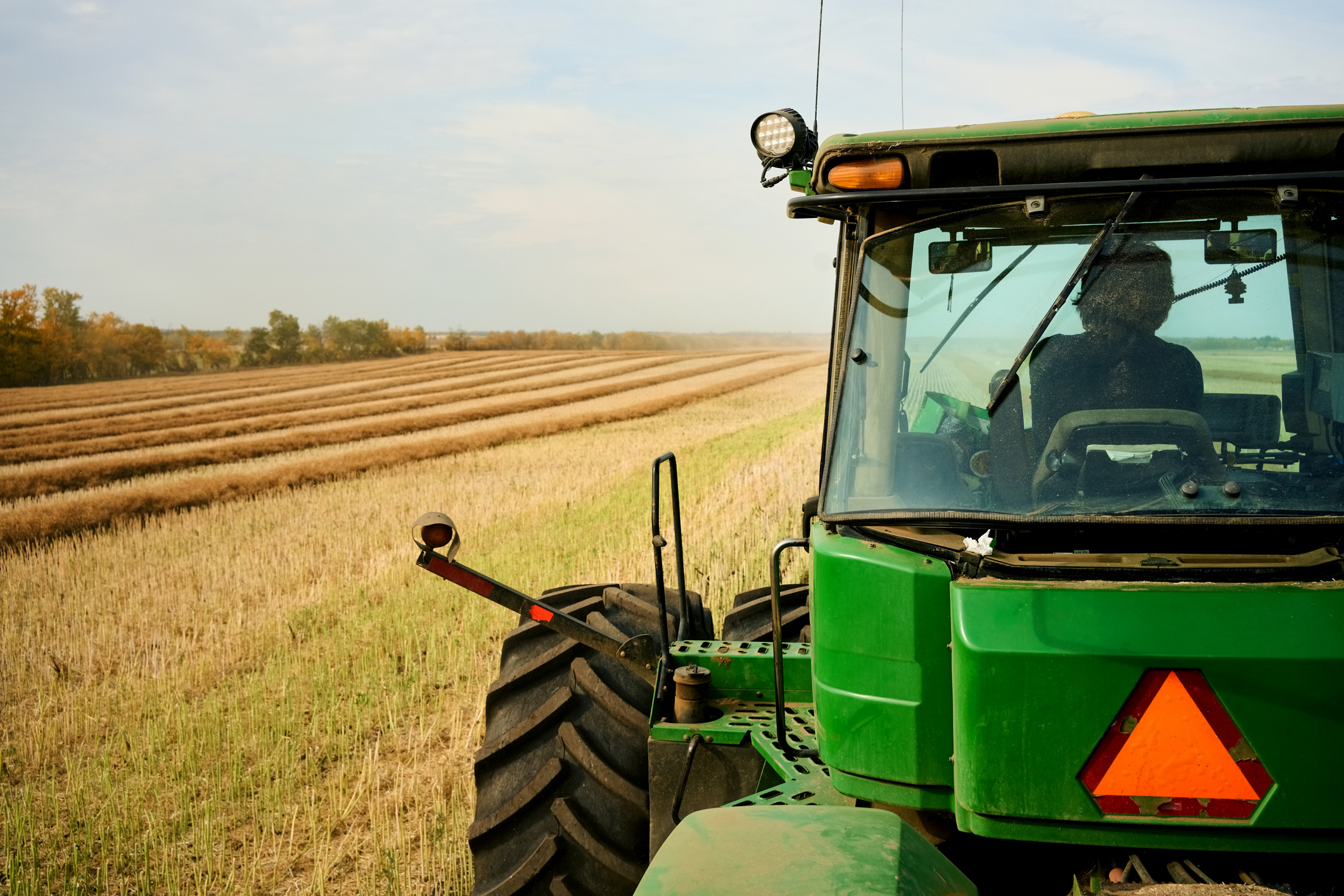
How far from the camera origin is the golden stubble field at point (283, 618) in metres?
4.45

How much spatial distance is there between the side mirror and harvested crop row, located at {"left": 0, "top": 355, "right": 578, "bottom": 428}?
21.2 m

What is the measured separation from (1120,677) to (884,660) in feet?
1.69

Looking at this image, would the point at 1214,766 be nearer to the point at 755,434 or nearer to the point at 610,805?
the point at 610,805

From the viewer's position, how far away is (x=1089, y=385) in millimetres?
2309

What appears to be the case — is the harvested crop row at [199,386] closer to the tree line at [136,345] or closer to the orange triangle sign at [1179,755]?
the tree line at [136,345]

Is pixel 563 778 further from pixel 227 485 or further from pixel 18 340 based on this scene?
pixel 18 340

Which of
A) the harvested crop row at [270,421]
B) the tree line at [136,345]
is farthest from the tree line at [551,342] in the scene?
the harvested crop row at [270,421]

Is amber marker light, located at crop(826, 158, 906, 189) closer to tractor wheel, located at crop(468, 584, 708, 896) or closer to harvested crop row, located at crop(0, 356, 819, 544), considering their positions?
tractor wheel, located at crop(468, 584, 708, 896)

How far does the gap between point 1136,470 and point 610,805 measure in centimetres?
184

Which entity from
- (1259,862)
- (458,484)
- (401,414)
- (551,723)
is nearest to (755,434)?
(458,484)

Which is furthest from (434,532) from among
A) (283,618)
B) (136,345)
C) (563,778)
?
(136,345)

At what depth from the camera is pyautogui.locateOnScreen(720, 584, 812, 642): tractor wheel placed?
13.0 feet

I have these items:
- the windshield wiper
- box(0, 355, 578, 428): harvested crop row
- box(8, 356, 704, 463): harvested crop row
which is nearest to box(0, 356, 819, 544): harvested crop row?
box(8, 356, 704, 463): harvested crop row

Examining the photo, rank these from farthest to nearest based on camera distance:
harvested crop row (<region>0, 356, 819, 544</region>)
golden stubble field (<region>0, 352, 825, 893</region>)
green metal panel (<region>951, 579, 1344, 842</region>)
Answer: harvested crop row (<region>0, 356, 819, 544</region>), golden stubble field (<region>0, 352, 825, 893</region>), green metal panel (<region>951, 579, 1344, 842</region>)
